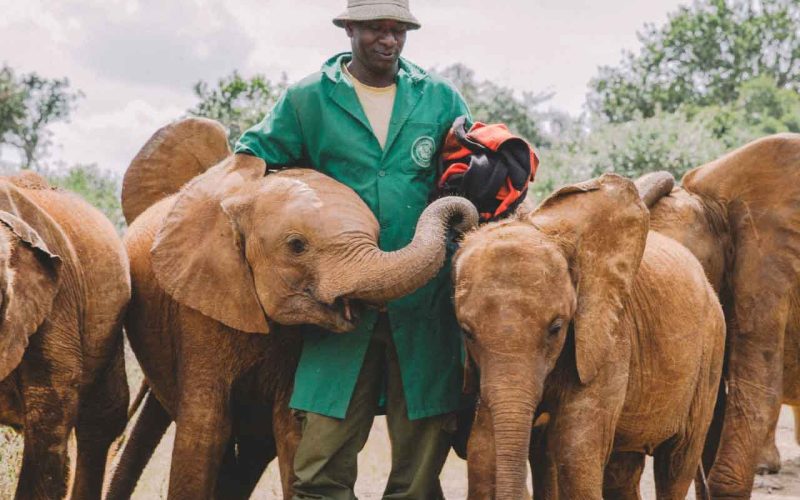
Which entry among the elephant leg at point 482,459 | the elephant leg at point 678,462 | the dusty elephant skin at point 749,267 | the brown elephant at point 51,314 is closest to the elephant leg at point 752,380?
the dusty elephant skin at point 749,267

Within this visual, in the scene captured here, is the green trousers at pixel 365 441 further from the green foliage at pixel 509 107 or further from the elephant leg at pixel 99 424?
the green foliage at pixel 509 107

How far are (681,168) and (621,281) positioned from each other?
574 inches

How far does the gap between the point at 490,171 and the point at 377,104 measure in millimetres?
666

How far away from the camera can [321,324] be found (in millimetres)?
5836

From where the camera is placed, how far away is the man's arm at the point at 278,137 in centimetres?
623

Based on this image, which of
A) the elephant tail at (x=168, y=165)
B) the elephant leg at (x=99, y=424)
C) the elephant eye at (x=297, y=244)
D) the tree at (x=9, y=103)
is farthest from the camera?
the tree at (x=9, y=103)

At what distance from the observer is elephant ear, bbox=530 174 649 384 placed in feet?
18.7

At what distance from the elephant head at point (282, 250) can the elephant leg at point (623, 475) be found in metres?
2.17

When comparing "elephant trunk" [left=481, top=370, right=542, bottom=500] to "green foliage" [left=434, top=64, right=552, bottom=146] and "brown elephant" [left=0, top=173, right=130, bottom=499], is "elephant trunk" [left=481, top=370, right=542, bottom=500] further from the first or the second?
"green foliage" [left=434, top=64, right=552, bottom=146]

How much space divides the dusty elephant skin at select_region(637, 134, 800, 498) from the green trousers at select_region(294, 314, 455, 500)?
8.52 feet

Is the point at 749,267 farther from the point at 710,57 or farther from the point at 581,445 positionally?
the point at 710,57

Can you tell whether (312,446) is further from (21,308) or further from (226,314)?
(21,308)

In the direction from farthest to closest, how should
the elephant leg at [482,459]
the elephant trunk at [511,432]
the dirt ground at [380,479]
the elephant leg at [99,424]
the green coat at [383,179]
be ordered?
the dirt ground at [380,479]
the elephant leg at [99,424]
the green coat at [383,179]
the elephant leg at [482,459]
the elephant trunk at [511,432]

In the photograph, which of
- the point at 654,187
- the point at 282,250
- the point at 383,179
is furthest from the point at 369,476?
the point at 282,250
